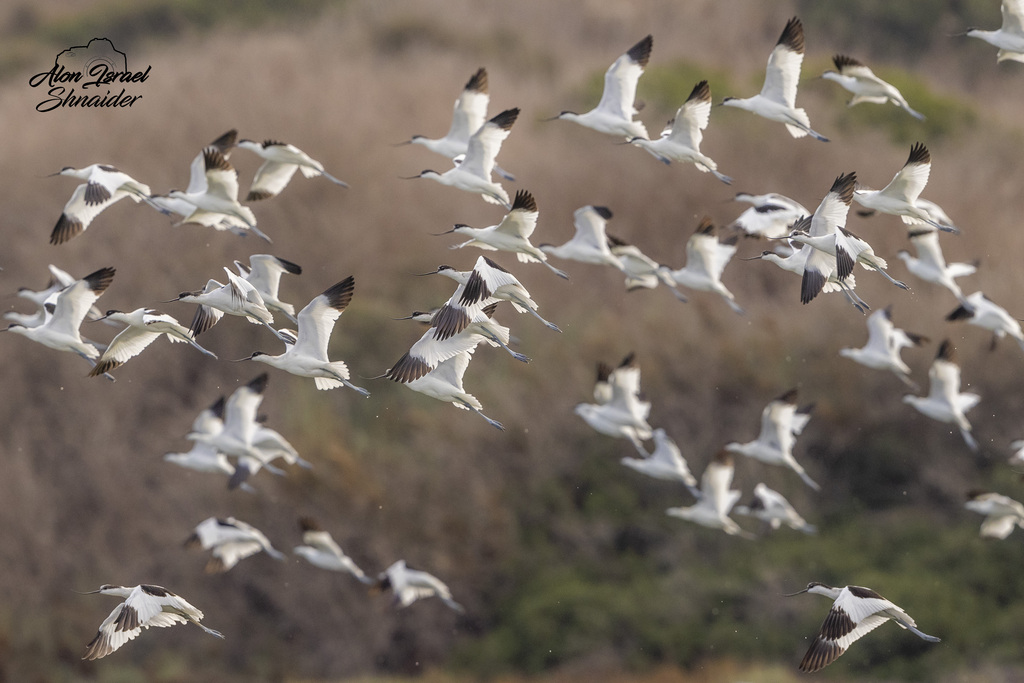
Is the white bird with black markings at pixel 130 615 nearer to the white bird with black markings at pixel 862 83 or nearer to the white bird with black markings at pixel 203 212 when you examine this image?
the white bird with black markings at pixel 203 212

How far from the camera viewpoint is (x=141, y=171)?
25.0 m

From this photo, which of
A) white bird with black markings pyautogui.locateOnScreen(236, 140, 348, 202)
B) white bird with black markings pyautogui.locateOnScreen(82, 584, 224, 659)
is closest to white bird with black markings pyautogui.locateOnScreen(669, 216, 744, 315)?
white bird with black markings pyautogui.locateOnScreen(236, 140, 348, 202)

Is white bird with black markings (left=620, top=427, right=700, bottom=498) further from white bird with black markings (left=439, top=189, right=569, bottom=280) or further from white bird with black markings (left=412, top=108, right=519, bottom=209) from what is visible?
white bird with black markings (left=439, top=189, right=569, bottom=280)

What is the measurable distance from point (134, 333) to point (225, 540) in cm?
555

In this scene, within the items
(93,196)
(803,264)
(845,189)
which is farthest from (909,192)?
(93,196)

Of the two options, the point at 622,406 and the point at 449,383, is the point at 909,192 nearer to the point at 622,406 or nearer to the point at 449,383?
the point at 449,383

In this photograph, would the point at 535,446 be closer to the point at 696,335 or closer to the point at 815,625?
the point at 696,335

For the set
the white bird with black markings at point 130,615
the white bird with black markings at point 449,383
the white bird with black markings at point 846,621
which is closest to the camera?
the white bird with black markings at point 846,621

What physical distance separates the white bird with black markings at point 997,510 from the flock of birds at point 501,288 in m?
0.03

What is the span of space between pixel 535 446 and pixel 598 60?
10.3 meters
